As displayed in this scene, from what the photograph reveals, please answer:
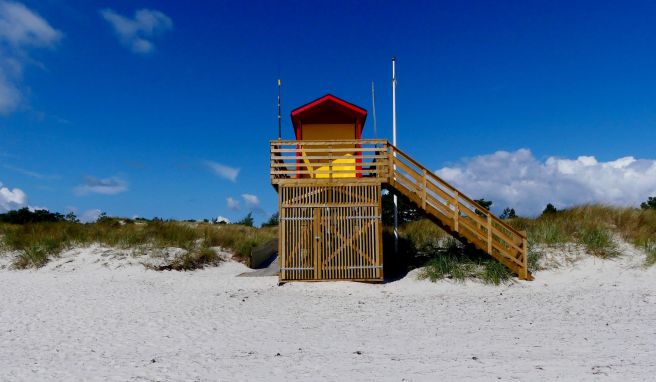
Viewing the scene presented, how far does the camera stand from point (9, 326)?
1061 cm

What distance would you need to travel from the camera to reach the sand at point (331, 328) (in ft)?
22.6

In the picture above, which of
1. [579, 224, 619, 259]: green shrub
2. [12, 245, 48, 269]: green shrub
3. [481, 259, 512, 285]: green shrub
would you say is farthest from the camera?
[12, 245, 48, 269]: green shrub

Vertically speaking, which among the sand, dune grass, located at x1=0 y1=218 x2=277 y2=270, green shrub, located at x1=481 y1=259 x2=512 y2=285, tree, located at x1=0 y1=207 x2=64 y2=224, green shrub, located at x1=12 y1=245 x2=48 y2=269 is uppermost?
tree, located at x1=0 y1=207 x2=64 y2=224

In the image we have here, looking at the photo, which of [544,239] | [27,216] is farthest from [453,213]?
[27,216]

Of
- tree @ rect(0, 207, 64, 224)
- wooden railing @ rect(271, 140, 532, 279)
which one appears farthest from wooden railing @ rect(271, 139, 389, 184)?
tree @ rect(0, 207, 64, 224)

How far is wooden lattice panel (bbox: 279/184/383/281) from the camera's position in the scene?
15188mm

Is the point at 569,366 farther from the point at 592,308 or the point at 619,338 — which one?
the point at 592,308

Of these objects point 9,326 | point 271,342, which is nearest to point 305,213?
point 271,342

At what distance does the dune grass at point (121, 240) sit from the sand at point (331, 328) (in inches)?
81.4

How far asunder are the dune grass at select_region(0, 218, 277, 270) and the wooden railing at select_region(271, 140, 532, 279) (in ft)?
24.2

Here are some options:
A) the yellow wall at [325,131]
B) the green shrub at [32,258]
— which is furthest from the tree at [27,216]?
the yellow wall at [325,131]

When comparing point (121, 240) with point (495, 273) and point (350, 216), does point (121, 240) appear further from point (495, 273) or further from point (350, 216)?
point (495, 273)

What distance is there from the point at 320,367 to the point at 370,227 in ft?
27.7

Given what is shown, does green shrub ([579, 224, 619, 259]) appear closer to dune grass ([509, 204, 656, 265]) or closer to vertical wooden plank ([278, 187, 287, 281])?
dune grass ([509, 204, 656, 265])
